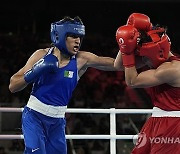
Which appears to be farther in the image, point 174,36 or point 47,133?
point 174,36

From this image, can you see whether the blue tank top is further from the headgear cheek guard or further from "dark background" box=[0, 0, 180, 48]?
"dark background" box=[0, 0, 180, 48]

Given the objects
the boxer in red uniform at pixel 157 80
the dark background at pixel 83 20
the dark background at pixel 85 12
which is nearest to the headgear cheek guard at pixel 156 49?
the boxer in red uniform at pixel 157 80

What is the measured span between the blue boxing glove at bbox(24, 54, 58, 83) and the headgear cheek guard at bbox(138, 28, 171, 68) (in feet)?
1.81

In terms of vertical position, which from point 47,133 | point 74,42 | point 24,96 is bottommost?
point 24,96

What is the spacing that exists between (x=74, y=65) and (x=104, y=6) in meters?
7.98

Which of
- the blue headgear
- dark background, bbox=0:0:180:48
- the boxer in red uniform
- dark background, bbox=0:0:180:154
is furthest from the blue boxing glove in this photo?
dark background, bbox=0:0:180:48

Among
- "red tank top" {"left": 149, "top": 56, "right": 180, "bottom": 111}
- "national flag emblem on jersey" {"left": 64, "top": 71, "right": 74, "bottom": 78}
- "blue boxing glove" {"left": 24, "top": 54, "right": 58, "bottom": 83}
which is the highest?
"blue boxing glove" {"left": 24, "top": 54, "right": 58, "bottom": 83}

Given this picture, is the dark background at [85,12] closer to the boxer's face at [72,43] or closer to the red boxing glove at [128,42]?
the boxer's face at [72,43]

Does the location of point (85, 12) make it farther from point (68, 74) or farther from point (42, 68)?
point (42, 68)

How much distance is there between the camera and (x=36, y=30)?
11008 mm

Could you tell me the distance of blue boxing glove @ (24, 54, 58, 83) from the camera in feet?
8.66

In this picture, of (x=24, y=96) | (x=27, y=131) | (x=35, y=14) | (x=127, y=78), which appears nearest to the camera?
(x=127, y=78)

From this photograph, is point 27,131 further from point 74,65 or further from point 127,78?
point 127,78

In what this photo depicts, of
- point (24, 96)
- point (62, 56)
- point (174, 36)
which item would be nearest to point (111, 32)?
point (174, 36)
